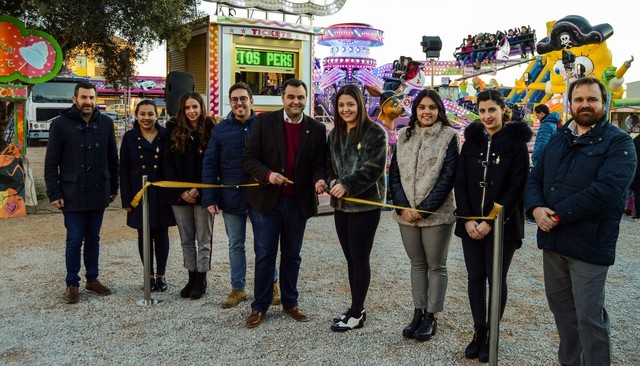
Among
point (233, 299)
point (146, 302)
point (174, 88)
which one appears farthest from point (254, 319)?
point (174, 88)

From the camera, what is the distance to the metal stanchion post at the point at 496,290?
3180 mm

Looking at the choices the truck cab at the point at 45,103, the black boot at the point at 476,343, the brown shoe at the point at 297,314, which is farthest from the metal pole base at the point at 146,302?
the truck cab at the point at 45,103

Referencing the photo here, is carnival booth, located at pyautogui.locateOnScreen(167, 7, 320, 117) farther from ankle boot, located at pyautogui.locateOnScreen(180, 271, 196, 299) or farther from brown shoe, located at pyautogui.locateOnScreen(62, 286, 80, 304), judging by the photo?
brown shoe, located at pyautogui.locateOnScreen(62, 286, 80, 304)

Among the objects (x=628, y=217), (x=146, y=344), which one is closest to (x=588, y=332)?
(x=146, y=344)

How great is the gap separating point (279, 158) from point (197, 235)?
1.21 metres

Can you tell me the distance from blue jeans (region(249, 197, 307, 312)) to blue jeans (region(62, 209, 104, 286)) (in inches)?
62.1

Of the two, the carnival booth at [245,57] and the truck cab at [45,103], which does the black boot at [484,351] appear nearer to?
the carnival booth at [245,57]

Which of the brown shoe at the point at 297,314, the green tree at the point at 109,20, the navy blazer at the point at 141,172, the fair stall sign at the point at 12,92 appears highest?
the green tree at the point at 109,20

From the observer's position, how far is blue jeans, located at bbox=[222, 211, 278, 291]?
15.1ft

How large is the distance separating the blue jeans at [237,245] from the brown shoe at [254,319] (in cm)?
47

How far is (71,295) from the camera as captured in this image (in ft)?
15.2

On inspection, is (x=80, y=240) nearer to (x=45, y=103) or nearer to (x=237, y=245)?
(x=237, y=245)

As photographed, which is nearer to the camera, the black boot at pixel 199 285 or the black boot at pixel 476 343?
the black boot at pixel 476 343

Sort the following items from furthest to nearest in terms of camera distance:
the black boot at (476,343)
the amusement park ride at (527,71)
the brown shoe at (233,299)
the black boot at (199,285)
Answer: the amusement park ride at (527,71) → the black boot at (199,285) → the brown shoe at (233,299) → the black boot at (476,343)
